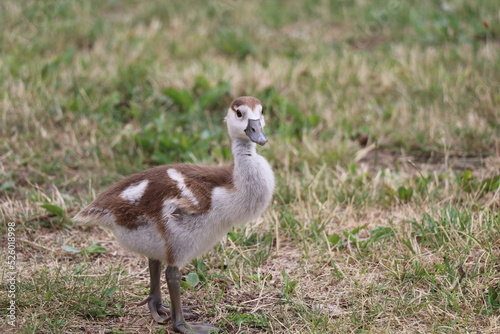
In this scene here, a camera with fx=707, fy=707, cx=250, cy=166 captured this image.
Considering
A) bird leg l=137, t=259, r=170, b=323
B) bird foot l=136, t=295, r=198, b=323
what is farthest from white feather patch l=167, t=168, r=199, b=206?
bird foot l=136, t=295, r=198, b=323

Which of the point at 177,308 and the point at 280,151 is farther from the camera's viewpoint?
the point at 280,151

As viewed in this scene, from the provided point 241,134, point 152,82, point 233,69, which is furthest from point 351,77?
point 241,134

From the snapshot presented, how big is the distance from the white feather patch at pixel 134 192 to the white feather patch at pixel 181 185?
0.15m

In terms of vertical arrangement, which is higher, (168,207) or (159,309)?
(168,207)

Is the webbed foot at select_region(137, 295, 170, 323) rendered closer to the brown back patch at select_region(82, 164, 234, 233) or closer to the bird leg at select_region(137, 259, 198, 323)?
the bird leg at select_region(137, 259, 198, 323)

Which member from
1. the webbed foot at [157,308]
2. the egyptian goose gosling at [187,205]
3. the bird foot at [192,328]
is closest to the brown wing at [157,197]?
the egyptian goose gosling at [187,205]

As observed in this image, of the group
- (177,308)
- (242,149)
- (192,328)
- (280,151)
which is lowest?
(280,151)

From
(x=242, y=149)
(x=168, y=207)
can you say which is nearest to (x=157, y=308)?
(x=168, y=207)

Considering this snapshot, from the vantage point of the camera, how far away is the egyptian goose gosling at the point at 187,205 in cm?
382

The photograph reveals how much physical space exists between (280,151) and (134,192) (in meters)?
2.45

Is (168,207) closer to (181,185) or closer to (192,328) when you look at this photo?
(181,185)

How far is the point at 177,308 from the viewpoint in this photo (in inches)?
154

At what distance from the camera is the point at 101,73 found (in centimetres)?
742

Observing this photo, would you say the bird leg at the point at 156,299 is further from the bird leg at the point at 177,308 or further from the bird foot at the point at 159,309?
the bird leg at the point at 177,308
